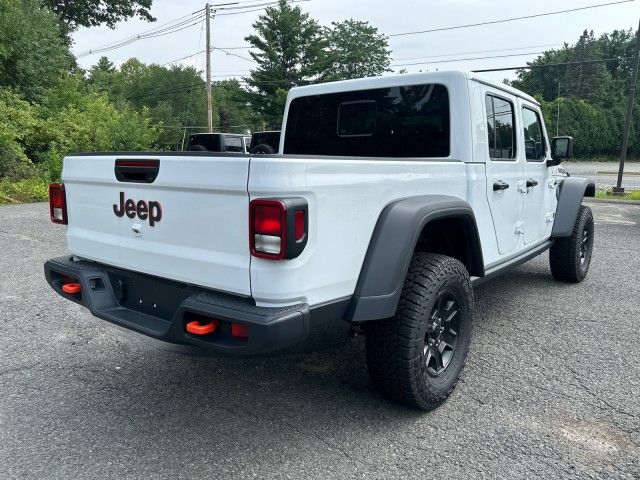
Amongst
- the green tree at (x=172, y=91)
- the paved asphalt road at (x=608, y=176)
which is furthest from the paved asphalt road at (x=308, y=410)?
the green tree at (x=172, y=91)

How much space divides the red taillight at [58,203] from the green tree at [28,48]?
52.1ft

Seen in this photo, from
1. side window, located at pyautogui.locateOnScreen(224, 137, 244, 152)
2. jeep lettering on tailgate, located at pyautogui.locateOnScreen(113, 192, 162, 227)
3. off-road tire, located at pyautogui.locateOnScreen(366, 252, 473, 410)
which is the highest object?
side window, located at pyautogui.locateOnScreen(224, 137, 244, 152)

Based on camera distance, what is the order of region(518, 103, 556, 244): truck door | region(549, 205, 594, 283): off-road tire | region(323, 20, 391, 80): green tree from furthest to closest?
1. region(323, 20, 391, 80): green tree
2. region(549, 205, 594, 283): off-road tire
3. region(518, 103, 556, 244): truck door

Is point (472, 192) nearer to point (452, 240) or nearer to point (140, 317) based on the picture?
point (452, 240)

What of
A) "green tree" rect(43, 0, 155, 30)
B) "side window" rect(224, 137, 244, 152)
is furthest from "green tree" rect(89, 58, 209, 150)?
"side window" rect(224, 137, 244, 152)

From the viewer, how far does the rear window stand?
345cm

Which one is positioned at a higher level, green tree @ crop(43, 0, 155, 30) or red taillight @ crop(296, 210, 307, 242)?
green tree @ crop(43, 0, 155, 30)

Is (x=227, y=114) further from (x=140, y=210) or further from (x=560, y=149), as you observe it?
(x=140, y=210)

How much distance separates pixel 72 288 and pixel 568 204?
450cm

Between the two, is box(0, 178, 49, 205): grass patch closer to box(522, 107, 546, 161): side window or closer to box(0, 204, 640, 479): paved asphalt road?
box(0, 204, 640, 479): paved asphalt road

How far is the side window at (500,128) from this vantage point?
358 centimetres

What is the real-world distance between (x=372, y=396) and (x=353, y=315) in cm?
85

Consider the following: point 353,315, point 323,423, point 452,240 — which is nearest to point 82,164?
point 353,315

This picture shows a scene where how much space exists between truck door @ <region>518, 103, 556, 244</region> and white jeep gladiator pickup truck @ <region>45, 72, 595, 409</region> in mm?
409
